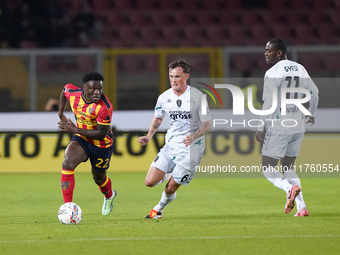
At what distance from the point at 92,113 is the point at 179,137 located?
1037 mm

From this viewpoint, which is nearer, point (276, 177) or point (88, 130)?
point (88, 130)

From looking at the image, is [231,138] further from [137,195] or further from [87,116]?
[87,116]

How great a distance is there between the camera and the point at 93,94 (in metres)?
6.74

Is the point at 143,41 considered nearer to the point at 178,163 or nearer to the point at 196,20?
the point at 196,20

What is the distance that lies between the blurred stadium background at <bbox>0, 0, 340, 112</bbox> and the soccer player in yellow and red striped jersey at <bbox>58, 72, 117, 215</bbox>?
5.24 metres

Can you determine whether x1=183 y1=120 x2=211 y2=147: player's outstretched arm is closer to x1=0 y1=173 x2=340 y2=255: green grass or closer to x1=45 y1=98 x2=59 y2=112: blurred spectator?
x1=0 y1=173 x2=340 y2=255: green grass

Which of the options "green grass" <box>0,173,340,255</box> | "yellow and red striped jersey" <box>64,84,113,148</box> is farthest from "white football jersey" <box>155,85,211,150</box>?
"green grass" <box>0,173,340,255</box>

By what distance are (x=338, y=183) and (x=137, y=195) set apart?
3742 mm

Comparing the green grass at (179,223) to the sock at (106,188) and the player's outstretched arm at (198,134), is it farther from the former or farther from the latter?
the player's outstretched arm at (198,134)

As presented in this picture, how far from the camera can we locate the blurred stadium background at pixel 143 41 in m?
12.4

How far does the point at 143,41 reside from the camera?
16.8 m

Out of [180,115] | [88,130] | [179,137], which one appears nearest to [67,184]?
[88,130]

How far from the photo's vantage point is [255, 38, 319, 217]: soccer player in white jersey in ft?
22.7

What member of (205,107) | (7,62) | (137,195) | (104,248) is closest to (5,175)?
(7,62)
